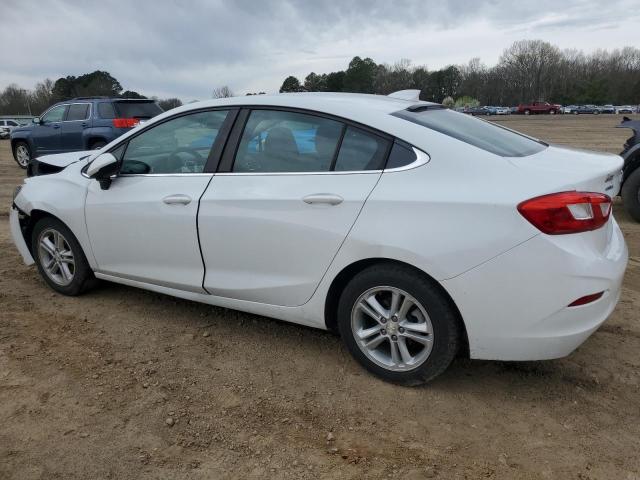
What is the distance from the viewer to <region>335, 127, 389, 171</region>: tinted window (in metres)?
2.86

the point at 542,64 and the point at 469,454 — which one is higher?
the point at 542,64

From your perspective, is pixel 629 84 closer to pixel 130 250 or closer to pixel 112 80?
pixel 112 80

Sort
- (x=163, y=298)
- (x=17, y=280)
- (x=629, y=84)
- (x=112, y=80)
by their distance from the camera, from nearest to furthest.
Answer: (x=163, y=298) → (x=17, y=280) → (x=112, y=80) → (x=629, y=84)

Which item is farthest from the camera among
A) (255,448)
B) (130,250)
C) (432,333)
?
(130,250)

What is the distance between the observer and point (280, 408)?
2816 mm

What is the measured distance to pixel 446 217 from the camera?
2.58 meters

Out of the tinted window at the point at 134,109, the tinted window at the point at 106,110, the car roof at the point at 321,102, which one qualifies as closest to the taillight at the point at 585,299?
the car roof at the point at 321,102

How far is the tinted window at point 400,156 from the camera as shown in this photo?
2777mm

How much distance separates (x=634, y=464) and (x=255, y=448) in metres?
1.70

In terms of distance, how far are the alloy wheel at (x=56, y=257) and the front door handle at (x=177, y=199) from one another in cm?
126

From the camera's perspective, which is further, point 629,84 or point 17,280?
point 629,84

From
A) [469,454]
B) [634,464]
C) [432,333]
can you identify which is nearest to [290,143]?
[432,333]

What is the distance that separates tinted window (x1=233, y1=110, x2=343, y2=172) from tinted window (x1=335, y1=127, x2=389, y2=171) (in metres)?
0.06

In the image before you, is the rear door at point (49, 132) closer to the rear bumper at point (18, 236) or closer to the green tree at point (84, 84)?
the rear bumper at point (18, 236)
